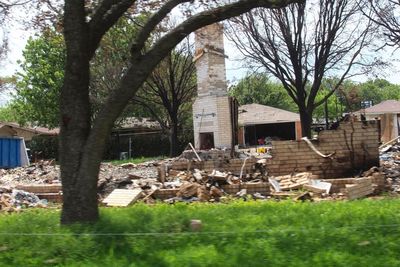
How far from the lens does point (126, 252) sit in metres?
6.21

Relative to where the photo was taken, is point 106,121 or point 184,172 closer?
point 106,121

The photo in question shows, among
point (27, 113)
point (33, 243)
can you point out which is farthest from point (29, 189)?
point (27, 113)

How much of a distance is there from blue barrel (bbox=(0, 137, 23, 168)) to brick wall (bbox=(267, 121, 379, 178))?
65.3 feet

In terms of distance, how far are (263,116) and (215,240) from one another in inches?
1821

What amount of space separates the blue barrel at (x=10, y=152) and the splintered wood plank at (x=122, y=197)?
19.5m

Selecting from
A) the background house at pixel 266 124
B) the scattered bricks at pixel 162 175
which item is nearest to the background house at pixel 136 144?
the background house at pixel 266 124

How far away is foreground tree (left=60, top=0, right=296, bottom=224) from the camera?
7238 millimetres

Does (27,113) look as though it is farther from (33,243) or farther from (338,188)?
(33,243)

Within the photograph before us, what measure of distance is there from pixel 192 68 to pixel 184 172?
2237 cm

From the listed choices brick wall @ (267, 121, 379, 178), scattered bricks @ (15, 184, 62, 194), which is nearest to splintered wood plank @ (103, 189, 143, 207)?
scattered bricks @ (15, 184, 62, 194)

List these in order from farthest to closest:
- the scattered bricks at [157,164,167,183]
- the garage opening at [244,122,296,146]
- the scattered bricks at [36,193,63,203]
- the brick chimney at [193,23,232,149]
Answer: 1. the garage opening at [244,122,296,146]
2. the brick chimney at [193,23,232,149]
3. the scattered bricks at [157,164,167,183]
4. the scattered bricks at [36,193,63,203]

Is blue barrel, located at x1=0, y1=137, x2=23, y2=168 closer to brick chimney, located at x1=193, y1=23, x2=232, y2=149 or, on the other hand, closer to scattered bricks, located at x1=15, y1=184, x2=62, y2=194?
brick chimney, located at x1=193, y1=23, x2=232, y2=149

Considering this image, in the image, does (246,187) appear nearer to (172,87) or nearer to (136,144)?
(172,87)

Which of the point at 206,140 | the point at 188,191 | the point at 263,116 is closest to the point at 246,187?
the point at 188,191
